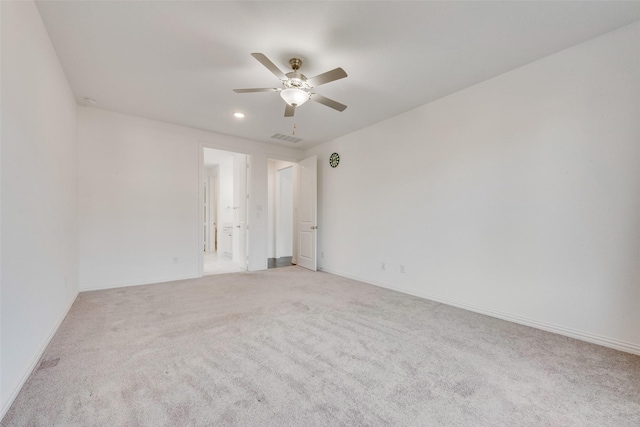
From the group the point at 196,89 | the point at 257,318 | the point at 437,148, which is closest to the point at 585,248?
the point at 437,148

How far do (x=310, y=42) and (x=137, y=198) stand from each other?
3.56m

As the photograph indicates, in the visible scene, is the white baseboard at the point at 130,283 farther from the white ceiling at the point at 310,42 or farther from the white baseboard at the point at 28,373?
the white ceiling at the point at 310,42

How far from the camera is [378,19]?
80.9 inches

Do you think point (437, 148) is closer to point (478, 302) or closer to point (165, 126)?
point (478, 302)

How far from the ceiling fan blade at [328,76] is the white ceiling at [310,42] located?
1.19 feet

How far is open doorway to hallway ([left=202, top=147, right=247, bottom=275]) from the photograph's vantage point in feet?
18.0

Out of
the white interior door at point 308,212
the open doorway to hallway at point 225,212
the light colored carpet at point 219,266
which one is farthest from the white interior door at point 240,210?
Result: the white interior door at point 308,212

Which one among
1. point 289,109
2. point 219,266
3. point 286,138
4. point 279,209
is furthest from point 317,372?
point 279,209

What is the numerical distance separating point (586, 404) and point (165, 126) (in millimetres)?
5623

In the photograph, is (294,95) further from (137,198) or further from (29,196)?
(137,198)

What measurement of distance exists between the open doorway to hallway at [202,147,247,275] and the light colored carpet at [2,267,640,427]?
8.63 ft

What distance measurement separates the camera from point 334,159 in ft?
16.8

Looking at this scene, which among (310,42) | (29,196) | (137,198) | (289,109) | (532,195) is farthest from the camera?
(137,198)

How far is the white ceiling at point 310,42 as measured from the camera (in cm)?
197
